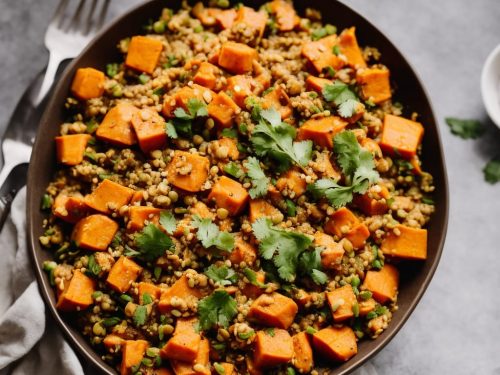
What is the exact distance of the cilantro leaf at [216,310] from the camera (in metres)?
3.75

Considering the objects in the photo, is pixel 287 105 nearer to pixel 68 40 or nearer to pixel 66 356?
pixel 68 40

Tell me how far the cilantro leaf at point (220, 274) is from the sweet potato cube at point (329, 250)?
515 millimetres

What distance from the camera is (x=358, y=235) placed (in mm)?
3932

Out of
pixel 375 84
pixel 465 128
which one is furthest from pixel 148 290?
pixel 465 128

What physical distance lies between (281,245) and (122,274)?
0.90m

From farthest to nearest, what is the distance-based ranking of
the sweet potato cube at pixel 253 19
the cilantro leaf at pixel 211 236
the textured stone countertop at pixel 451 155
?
the textured stone countertop at pixel 451 155 → the sweet potato cube at pixel 253 19 → the cilantro leaf at pixel 211 236

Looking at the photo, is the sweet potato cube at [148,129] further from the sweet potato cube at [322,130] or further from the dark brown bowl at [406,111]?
the sweet potato cube at [322,130]

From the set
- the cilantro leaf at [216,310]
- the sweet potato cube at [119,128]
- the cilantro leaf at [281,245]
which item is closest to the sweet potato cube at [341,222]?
the cilantro leaf at [281,245]

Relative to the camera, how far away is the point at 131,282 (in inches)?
152

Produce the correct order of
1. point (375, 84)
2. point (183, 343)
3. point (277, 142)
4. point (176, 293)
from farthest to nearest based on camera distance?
point (375, 84) → point (277, 142) → point (176, 293) → point (183, 343)

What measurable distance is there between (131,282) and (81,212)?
51 cm

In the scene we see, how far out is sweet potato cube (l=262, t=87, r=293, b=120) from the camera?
13.4 ft

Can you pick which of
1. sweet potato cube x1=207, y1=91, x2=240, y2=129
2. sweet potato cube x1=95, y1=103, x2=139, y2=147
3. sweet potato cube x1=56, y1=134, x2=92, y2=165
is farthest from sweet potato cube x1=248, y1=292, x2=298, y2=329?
sweet potato cube x1=56, y1=134, x2=92, y2=165

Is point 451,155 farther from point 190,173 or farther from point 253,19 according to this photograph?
point 190,173
